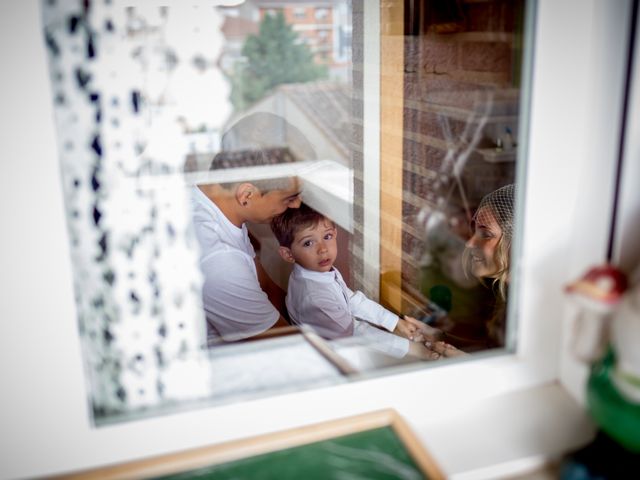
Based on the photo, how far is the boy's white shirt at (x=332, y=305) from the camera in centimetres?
165

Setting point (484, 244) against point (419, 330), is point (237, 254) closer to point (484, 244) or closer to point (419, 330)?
point (419, 330)

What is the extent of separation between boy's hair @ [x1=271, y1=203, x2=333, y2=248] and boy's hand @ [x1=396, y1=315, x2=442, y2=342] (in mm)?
504

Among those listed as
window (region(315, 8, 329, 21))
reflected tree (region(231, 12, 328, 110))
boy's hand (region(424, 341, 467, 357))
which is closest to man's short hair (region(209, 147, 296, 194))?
reflected tree (region(231, 12, 328, 110))

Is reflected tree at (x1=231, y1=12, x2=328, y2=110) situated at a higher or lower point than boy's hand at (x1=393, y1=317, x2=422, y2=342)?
higher

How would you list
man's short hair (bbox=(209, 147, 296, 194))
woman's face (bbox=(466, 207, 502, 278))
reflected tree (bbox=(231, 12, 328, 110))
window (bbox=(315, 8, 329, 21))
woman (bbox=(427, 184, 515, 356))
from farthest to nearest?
man's short hair (bbox=(209, 147, 296, 194)) → window (bbox=(315, 8, 329, 21)) → reflected tree (bbox=(231, 12, 328, 110)) → woman's face (bbox=(466, 207, 502, 278)) → woman (bbox=(427, 184, 515, 356))

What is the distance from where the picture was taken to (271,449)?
0.64 metres

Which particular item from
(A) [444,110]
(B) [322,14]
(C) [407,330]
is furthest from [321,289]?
(B) [322,14]

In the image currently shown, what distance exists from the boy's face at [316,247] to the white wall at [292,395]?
122cm

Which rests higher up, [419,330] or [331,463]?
[331,463]

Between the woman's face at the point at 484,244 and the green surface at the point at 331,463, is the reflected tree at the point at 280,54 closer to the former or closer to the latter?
Result: the woman's face at the point at 484,244

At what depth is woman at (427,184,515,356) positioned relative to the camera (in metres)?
1.23

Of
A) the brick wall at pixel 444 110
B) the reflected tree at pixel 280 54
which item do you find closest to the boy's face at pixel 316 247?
the brick wall at pixel 444 110

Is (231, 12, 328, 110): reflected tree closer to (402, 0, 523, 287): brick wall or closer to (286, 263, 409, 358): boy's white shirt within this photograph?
(402, 0, 523, 287): brick wall

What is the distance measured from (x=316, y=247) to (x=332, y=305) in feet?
0.80
